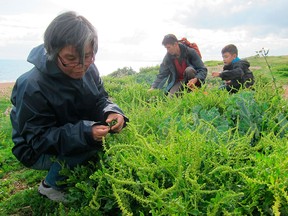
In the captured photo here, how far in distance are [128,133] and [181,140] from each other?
70 cm

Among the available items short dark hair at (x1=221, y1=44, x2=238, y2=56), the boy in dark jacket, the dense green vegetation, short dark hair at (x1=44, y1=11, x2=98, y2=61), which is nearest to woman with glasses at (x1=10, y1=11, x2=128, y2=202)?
short dark hair at (x1=44, y1=11, x2=98, y2=61)

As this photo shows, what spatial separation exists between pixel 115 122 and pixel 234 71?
143 inches

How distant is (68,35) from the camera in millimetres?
2283

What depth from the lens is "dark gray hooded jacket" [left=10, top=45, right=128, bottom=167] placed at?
2.48 m

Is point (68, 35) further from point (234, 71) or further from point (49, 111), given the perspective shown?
point (234, 71)

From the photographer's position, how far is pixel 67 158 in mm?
2688

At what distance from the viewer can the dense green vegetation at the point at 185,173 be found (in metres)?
1.75

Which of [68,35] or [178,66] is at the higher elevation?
[68,35]

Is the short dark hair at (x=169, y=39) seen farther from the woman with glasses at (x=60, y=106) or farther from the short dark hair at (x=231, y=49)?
the woman with glasses at (x=60, y=106)

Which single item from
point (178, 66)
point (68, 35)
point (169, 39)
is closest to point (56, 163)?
point (68, 35)

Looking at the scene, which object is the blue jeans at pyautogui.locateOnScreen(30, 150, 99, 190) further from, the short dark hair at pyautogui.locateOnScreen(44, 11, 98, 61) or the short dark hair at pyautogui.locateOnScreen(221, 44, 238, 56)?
the short dark hair at pyautogui.locateOnScreen(221, 44, 238, 56)

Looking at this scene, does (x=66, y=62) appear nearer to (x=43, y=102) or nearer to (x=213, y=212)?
(x=43, y=102)

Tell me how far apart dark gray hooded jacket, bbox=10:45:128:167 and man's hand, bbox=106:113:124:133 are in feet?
0.24

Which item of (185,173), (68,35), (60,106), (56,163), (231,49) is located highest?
(68,35)
